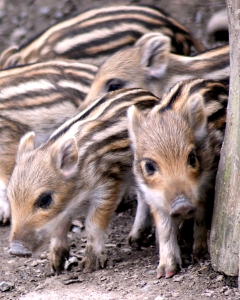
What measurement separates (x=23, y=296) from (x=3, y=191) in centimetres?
153

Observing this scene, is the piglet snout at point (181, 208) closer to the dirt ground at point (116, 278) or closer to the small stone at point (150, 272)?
the dirt ground at point (116, 278)

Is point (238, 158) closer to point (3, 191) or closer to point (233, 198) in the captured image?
point (233, 198)

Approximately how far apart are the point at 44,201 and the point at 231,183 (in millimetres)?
1107

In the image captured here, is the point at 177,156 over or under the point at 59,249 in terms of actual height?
over

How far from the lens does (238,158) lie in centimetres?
375

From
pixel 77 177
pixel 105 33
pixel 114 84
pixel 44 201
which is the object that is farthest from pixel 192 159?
pixel 105 33

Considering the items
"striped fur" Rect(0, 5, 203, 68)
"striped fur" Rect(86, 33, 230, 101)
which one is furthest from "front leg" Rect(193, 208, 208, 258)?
"striped fur" Rect(0, 5, 203, 68)

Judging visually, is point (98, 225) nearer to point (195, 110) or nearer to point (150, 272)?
point (150, 272)

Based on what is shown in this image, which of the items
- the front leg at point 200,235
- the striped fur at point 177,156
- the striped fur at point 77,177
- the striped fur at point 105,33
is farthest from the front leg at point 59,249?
the striped fur at point 105,33

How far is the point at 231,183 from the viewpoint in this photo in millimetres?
3812

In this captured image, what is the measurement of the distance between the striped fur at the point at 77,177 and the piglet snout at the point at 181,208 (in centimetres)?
83

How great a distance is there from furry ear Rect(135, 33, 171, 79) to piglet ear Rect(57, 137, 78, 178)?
5.28ft

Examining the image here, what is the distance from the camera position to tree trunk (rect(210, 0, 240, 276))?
147 inches

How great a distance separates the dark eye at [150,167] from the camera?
13.4 feet
